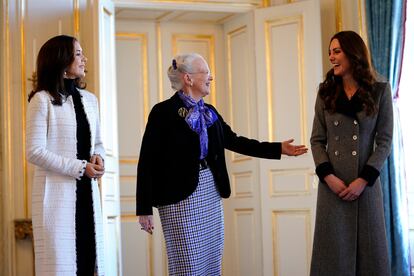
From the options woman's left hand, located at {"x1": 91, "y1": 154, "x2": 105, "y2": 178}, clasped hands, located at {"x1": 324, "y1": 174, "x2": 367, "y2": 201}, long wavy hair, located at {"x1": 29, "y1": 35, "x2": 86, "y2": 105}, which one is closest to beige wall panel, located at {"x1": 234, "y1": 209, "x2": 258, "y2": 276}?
clasped hands, located at {"x1": 324, "y1": 174, "x2": 367, "y2": 201}

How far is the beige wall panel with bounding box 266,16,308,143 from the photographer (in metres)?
6.20

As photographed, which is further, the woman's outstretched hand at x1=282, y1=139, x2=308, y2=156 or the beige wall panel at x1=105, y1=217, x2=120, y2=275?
the beige wall panel at x1=105, y1=217, x2=120, y2=275

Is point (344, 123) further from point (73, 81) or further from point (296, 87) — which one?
point (296, 87)

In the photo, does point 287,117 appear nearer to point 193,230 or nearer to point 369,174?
point 369,174

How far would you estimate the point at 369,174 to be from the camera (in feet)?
11.6

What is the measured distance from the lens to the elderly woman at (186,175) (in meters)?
3.40

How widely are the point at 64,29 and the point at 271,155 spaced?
107 inches

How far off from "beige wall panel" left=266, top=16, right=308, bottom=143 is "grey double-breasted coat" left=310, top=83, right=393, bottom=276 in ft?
8.10

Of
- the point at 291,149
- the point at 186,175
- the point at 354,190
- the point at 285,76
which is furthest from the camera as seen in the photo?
the point at 285,76

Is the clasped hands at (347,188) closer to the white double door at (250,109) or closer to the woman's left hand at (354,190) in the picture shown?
the woman's left hand at (354,190)

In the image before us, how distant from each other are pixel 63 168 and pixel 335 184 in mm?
1302

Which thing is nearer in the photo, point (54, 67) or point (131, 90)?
point (54, 67)

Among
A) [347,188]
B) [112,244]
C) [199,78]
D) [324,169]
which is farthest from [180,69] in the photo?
[112,244]

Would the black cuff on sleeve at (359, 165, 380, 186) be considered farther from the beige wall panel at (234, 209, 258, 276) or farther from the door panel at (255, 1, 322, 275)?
the beige wall panel at (234, 209, 258, 276)
